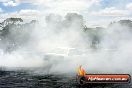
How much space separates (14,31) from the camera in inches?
3593

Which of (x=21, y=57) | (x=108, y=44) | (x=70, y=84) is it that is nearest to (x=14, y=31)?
(x=108, y=44)

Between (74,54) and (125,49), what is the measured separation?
733cm

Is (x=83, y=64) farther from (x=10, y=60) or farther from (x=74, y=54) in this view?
(x=10, y=60)

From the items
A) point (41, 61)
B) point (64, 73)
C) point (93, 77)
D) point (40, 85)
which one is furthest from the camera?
point (41, 61)

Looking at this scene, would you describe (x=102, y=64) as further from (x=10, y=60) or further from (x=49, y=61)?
(x=10, y=60)

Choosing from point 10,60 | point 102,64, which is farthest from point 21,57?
point 102,64

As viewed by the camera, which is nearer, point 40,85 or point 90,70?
point 40,85

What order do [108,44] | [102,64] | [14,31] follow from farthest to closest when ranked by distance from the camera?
[14,31], [108,44], [102,64]

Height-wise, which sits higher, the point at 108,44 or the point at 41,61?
the point at 108,44

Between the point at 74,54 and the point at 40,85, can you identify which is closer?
the point at 40,85

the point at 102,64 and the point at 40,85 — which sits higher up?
the point at 102,64

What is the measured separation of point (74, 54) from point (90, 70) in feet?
17.1

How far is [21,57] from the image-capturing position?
38562 mm

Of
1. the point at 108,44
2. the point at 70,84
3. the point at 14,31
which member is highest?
the point at 14,31
